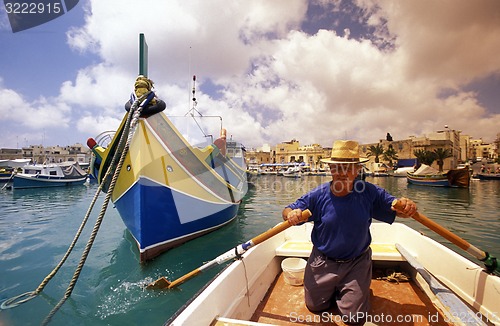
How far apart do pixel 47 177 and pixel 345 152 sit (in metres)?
39.6

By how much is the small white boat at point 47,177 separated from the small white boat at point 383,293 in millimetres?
36435

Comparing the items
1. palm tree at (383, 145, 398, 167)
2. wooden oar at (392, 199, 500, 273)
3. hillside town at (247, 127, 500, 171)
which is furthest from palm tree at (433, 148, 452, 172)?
wooden oar at (392, 199, 500, 273)

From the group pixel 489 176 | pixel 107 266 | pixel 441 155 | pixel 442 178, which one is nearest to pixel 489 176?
pixel 489 176

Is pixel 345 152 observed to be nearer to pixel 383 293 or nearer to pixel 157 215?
pixel 383 293

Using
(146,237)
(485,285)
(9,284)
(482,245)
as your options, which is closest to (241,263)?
(485,285)

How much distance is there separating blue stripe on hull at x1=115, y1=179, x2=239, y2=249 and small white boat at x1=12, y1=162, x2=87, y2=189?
31.6m

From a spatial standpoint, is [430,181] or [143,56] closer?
[143,56]

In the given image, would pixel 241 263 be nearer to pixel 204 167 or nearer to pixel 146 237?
pixel 146 237

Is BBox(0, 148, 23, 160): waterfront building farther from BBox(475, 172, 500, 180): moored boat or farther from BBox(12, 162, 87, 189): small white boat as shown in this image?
BBox(475, 172, 500, 180): moored boat

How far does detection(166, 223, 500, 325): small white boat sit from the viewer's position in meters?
2.36

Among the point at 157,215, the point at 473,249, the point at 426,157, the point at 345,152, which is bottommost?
the point at 157,215

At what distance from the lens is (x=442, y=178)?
2834 cm

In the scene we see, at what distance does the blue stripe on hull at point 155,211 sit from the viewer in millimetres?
5676

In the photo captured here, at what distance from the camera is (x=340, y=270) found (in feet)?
8.93
